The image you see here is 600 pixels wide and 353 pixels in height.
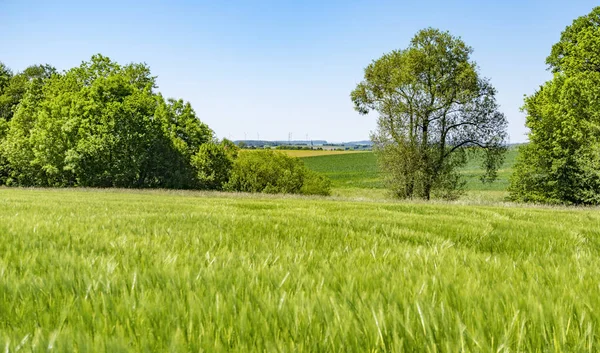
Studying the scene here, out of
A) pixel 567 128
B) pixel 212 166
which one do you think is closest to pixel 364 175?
pixel 212 166

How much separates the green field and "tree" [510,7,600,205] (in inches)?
192

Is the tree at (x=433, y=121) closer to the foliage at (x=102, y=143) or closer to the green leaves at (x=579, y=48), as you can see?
the green leaves at (x=579, y=48)

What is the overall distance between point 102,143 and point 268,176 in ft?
58.4

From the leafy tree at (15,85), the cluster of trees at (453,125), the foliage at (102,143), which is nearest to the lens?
the cluster of trees at (453,125)

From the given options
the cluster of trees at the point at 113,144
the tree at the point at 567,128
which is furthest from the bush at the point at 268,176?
the tree at the point at 567,128

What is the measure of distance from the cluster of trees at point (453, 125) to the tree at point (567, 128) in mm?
95

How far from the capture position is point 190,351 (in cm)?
124

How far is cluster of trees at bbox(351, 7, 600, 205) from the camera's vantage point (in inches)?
1412

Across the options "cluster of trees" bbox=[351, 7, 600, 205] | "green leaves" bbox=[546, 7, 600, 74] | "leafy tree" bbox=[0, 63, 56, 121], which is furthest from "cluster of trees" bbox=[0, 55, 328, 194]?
"green leaves" bbox=[546, 7, 600, 74]

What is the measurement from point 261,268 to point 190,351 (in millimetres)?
1203

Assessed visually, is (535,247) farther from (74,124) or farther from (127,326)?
(74,124)

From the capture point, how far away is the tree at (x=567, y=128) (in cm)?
3294

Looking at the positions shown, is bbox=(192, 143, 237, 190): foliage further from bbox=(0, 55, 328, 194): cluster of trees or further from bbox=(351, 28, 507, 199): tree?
bbox=(351, 28, 507, 199): tree

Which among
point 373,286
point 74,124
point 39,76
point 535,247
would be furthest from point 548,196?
point 39,76
